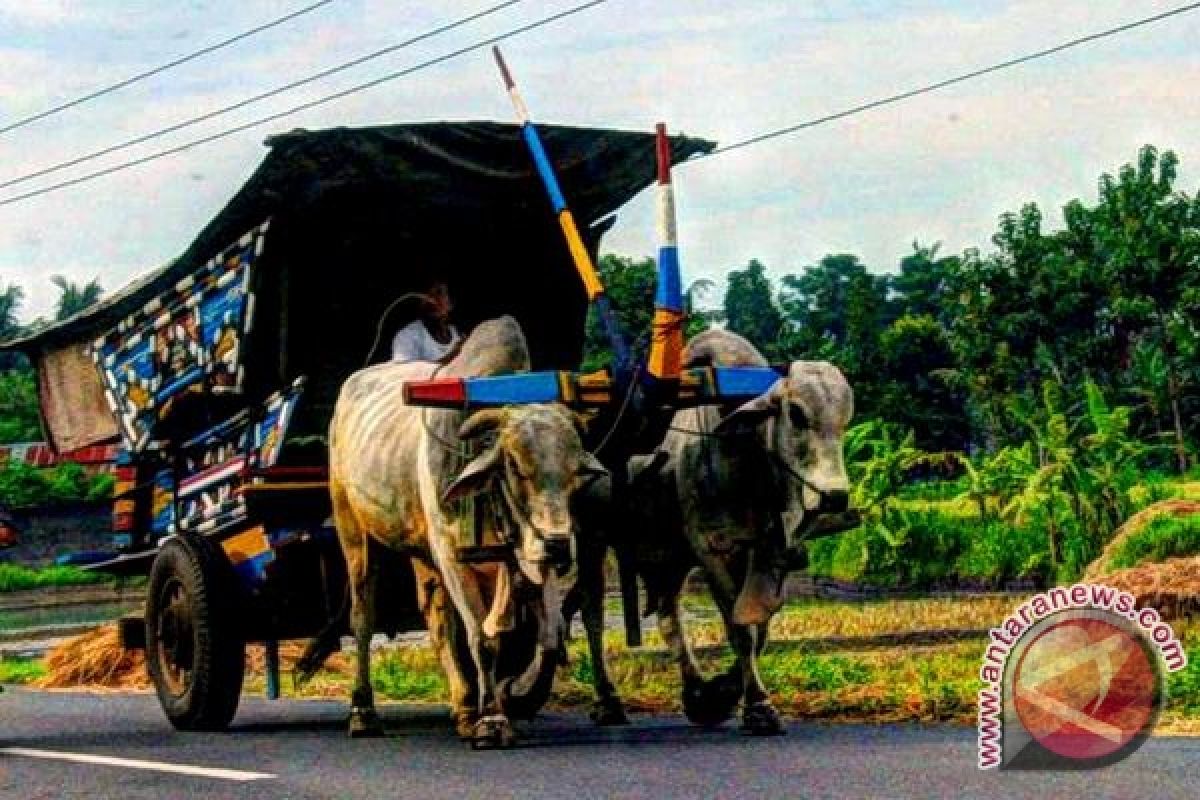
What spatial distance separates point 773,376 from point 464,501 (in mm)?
1565

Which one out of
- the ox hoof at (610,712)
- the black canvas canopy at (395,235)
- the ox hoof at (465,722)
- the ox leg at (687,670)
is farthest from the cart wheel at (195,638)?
the ox leg at (687,670)

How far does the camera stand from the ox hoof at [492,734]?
9523mm

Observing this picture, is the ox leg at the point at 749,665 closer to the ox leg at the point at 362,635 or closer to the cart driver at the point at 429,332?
the ox leg at the point at 362,635

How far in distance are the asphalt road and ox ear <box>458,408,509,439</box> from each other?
1445 millimetres

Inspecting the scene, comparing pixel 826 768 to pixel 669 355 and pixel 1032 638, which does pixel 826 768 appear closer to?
pixel 1032 638

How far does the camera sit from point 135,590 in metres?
41.0

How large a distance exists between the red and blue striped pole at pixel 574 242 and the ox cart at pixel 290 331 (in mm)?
275

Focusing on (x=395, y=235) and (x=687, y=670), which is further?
(x=395, y=235)

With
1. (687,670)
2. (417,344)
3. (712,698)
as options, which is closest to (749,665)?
(712,698)

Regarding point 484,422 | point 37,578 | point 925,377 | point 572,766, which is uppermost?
point 925,377

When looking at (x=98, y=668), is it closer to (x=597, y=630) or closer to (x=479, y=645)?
(x=597, y=630)

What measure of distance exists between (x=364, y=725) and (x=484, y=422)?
8.10 ft

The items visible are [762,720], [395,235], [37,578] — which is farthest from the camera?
[37,578]

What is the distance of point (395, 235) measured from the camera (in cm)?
1235
